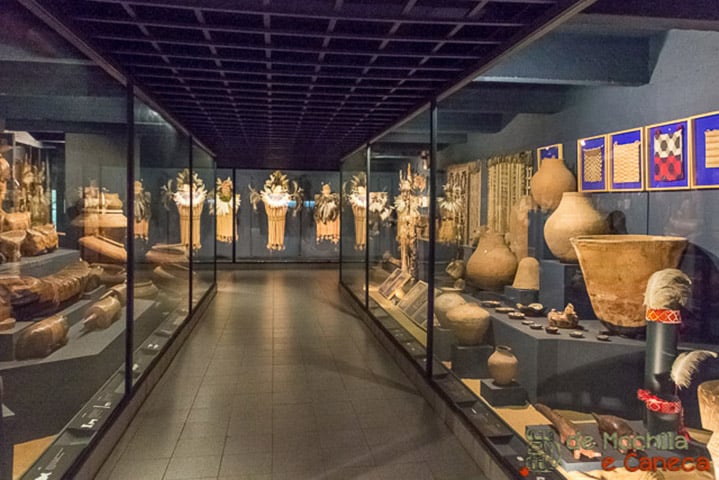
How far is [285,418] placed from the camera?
3523mm

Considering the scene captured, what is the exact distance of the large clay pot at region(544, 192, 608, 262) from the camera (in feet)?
9.07

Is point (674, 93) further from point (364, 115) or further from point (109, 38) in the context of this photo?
point (364, 115)

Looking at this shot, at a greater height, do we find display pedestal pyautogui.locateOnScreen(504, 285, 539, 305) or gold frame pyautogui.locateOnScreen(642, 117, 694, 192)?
gold frame pyautogui.locateOnScreen(642, 117, 694, 192)

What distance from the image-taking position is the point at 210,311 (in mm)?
7117

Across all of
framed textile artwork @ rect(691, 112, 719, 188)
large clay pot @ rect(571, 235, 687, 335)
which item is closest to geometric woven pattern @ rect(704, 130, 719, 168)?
framed textile artwork @ rect(691, 112, 719, 188)

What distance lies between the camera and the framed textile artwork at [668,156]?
2.02 metres

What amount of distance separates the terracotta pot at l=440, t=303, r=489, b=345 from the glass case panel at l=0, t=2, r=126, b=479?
222 centimetres

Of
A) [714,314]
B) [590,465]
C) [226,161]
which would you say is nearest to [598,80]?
[714,314]

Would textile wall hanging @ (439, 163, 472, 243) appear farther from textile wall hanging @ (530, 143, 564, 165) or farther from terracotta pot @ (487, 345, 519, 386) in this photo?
terracotta pot @ (487, 345, 519, 386)

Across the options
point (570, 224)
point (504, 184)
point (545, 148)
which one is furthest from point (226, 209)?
point (570, 224)

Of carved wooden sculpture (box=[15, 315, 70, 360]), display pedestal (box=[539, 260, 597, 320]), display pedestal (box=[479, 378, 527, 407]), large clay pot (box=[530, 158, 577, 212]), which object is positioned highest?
large clay pot (box=[530, 158, 577, 212])

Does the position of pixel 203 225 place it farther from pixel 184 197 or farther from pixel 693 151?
pixel 693 151

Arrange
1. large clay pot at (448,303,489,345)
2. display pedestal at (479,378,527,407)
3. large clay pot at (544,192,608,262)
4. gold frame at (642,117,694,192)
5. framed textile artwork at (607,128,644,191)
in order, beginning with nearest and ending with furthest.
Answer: gold frame at (642,117,694,192) → framed textile artwork at (607,128,644,191) → large clay pot at (544,192,608,262) → display pedestal at (479,378,527,407) → large clay pot at (448,303,489,345)

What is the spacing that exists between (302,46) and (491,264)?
2.02m
